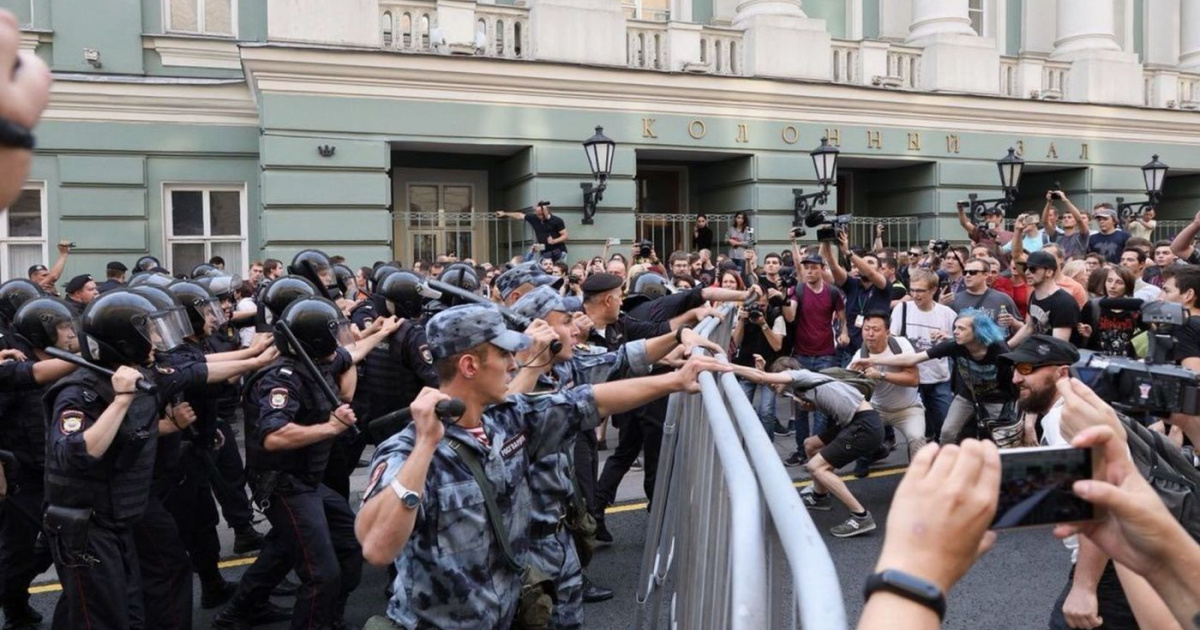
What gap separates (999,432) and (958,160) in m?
13.1

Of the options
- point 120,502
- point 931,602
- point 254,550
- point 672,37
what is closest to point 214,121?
point 672,37

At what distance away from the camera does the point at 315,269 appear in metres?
8.09

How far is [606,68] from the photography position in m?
15.4

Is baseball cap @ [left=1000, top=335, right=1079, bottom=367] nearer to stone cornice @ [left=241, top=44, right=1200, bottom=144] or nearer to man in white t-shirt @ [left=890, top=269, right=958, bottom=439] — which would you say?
man in white t-shirt @ [left=890, top=269, right=958, bottom=439]

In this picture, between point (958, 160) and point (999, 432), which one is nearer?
point (999, 432)

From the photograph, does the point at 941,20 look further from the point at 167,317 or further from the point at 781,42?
the point at 167,317

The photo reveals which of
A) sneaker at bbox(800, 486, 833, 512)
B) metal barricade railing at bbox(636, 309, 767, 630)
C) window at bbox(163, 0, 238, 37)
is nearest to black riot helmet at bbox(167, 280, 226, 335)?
metal barricade railing at bbox(636, 309, 767, 630)

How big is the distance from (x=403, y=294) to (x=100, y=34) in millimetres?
11199

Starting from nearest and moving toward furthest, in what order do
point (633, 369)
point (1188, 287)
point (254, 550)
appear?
1. point (633, 369)
2. point (1188, 287)
3. point (254, 550)

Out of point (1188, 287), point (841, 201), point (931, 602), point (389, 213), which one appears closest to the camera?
point (931, 602)

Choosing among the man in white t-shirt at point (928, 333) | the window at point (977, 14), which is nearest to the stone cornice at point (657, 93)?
the window at point (977, 14)

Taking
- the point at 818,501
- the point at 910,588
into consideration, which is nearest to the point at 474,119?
the point at 818,501

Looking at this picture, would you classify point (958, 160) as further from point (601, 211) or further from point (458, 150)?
point (458, 150)

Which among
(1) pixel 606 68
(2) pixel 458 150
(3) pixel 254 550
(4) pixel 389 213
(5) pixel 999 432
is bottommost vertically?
(3) pixel 254 550
